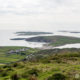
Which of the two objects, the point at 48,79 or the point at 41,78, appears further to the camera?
the point at 41,78

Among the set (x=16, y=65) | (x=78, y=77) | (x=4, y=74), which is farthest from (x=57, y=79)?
(x=16, y=65)

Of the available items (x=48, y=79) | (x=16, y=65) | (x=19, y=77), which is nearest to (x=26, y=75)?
(x=19, y=77)

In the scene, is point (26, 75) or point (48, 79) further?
point (26, 75)

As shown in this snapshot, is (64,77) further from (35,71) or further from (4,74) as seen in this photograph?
(4,74)

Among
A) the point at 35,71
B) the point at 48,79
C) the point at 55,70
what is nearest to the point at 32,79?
the point at 48,79

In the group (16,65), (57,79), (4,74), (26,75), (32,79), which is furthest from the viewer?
(16,65)

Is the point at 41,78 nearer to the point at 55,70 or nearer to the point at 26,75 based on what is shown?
the point at 26,75

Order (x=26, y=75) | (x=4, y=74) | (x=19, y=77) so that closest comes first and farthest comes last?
(x=19, y=77), (x=26, y=75), (x=4, y=74)

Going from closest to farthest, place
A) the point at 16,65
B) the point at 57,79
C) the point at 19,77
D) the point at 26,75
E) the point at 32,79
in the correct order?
the point at 32,79, the point at 57,79, the point at 19,77, the point at 26,75, the point at 16,65
